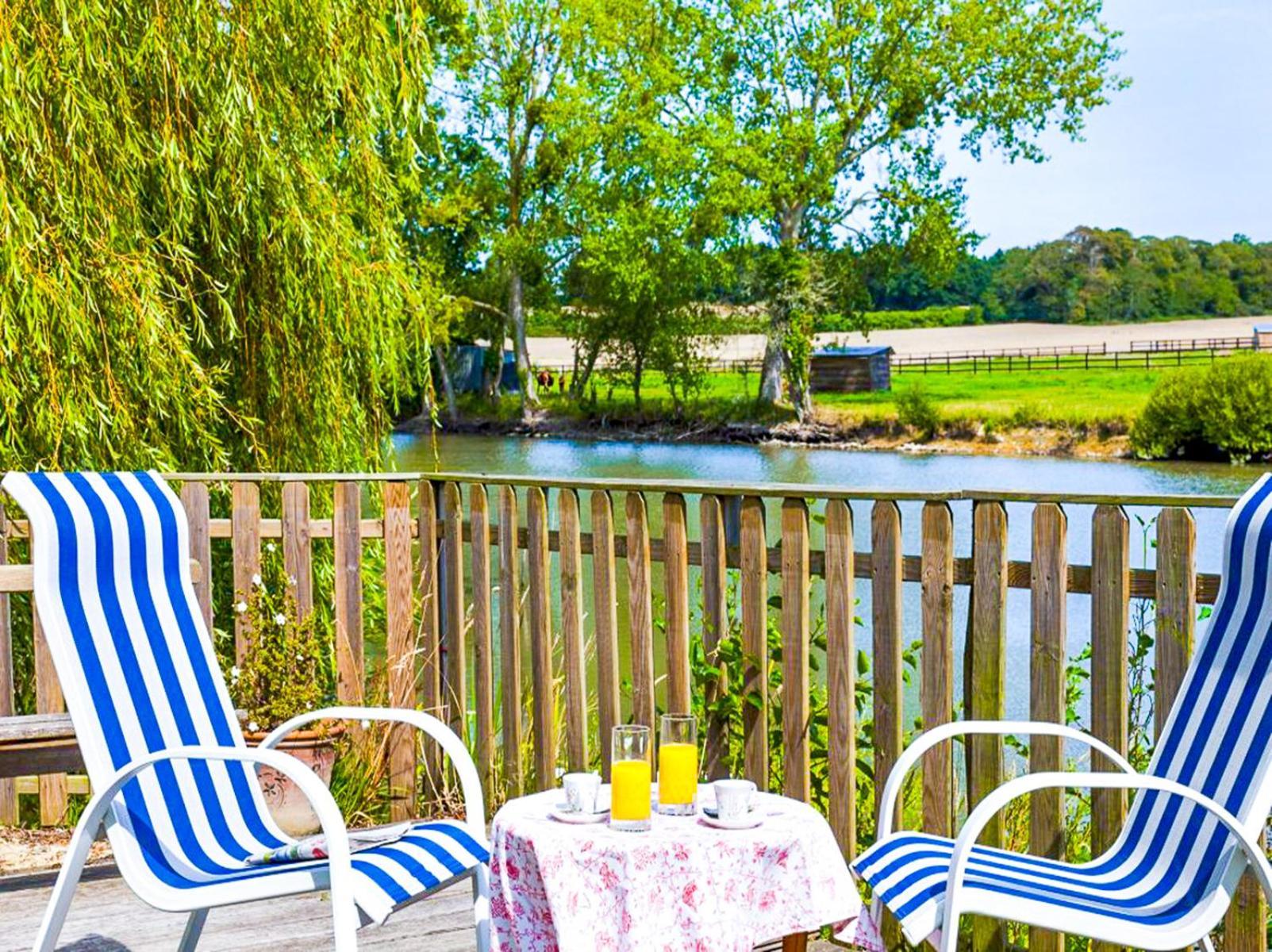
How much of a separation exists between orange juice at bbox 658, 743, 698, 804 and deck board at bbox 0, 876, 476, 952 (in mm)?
1156

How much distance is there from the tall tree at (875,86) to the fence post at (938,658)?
32502mm

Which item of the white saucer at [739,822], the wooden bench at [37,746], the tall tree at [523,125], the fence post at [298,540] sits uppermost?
the tall tree at [523,125]

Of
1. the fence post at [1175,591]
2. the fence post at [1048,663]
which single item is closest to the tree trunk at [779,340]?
the fence post at [1048,663]

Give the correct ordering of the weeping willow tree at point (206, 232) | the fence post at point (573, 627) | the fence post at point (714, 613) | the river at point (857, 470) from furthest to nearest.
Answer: the river at point (857, 470), the weeping willow tree at point (206, 232), the fence post at point (573, 627), the fence post at point (714, 613)

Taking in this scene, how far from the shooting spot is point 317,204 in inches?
267

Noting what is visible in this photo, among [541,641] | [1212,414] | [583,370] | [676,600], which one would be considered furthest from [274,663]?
[583,370]

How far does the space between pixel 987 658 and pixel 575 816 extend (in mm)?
1231

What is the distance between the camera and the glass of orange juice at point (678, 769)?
2775 millimetres

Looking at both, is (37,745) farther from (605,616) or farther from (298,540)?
(605,616)

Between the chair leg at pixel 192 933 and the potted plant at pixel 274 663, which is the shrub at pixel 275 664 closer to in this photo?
the potted plant at pixel 274 663

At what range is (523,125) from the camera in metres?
35.6

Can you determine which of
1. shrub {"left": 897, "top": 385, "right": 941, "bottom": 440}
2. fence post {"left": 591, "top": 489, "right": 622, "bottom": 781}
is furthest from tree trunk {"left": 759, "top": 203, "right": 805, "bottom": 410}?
fence post {"left": 591, "top": 489, "right": 622, "bottom": 781}

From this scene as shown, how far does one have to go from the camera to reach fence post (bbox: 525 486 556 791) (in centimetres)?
454

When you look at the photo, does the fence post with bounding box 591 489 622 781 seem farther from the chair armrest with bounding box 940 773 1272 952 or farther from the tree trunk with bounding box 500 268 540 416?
the tree trunk with bounding box 500 268 540 416
